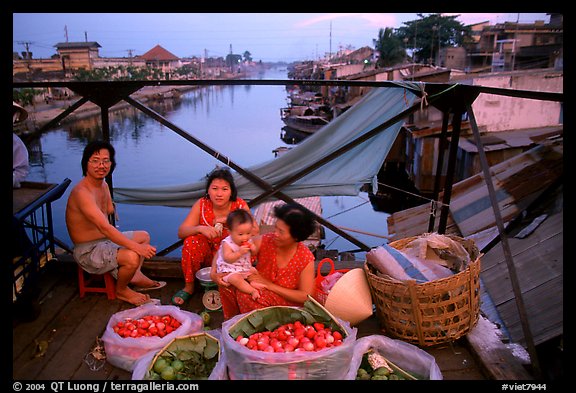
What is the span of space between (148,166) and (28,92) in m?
15.2

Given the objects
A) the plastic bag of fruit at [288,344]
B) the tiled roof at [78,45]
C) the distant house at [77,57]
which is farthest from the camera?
the tiled roof at [78,45]

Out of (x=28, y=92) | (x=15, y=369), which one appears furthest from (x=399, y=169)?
(x=28, y=92)

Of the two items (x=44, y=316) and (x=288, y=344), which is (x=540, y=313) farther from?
(x=44, y=316)

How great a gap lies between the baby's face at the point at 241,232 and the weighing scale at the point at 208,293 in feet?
1.89

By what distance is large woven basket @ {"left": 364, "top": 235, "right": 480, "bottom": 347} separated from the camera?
2449 millimetres

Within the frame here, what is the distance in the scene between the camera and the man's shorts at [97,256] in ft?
A: 9.88

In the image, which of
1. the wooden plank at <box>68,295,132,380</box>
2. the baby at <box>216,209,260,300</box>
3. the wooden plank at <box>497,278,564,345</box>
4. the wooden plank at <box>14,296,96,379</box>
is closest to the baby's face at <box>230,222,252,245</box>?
the baby at <box>216,209,260,300</box>

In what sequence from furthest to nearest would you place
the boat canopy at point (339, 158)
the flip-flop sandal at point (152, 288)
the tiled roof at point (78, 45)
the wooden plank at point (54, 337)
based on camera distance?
1. the tiled roof at point (78, 45)
2. the boat canopy at point (339, 158)
3. the flip-flop sandal at point (152, 288)
4. the wooden plank at point (54, 337)

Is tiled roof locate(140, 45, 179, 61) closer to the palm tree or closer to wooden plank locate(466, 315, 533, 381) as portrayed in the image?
the palm tree

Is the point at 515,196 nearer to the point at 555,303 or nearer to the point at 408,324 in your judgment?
the point at 555,303

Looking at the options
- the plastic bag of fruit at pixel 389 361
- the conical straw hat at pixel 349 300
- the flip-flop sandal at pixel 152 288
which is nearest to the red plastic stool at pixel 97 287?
the flip-flop sandal at pixel 152 288

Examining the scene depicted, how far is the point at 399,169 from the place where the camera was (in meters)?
25.2

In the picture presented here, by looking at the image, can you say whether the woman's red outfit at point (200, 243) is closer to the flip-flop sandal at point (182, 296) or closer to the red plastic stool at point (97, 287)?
the flip-flop sandal at point (182, 296)

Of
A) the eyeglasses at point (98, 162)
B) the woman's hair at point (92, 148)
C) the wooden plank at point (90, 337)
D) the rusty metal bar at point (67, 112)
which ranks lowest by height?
the wooden plank at point (90, 337)
